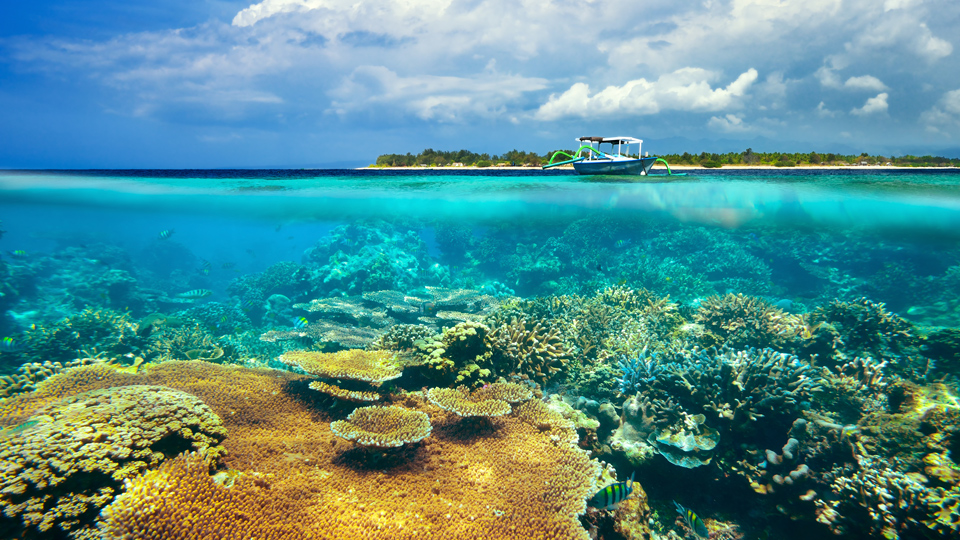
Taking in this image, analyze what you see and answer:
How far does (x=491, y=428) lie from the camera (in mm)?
4797

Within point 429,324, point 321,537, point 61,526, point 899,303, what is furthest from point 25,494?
point 899,303

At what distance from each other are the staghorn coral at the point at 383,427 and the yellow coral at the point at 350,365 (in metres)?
0.51

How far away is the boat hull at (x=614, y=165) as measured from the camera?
13.7 metres

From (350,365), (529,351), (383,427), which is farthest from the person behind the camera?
(529,351)

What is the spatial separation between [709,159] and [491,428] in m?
20.1

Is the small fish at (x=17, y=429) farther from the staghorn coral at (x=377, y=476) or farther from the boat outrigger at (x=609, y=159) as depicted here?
the boat outrigger at (x=609, y=159)

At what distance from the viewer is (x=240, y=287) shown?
60.3 ft

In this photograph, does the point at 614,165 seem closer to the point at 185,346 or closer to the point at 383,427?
the point at 383,427

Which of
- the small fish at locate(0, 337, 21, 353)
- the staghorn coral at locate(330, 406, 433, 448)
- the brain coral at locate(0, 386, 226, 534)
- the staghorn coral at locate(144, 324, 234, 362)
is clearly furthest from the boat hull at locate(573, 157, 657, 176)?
the small fish at locate(0, 337, 21, 353)

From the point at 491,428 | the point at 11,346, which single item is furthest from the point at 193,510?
the point at 11,346

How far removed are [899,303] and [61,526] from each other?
22.4 meters

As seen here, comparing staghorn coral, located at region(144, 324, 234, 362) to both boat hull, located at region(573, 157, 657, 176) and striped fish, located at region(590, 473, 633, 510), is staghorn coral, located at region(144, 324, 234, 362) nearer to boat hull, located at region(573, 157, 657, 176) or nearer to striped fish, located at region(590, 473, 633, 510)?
striped fish, located at region(590, 473, 633, 510)

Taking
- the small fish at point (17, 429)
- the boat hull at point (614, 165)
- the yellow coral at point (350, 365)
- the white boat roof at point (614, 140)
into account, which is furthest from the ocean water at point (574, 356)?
the white boat roof at point (614, 140)

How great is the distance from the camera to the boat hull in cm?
1373
